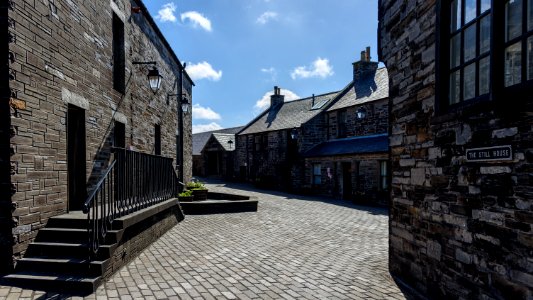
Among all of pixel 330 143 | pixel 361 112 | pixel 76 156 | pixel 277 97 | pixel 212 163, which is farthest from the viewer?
pixel 212 163

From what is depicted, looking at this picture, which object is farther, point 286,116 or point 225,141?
point 225,141

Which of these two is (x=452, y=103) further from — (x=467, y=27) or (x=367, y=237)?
(x=367, y=237)

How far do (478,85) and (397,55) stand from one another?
2.19 meters

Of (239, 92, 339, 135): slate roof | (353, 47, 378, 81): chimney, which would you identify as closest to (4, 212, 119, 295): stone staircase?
(239, 92, 339, 135): slate roof

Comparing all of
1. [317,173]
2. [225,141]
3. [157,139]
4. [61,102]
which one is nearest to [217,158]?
[225,141]

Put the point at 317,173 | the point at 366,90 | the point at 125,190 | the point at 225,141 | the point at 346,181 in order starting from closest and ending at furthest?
the point at 125,190
the point at 346,181
the point at 366,90
the point at 317,173
the point at 225,141

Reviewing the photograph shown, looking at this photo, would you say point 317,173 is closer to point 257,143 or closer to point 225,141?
point 257,143

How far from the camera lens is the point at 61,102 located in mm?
6332

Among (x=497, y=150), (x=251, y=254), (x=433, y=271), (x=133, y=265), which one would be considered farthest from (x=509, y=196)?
(x=133, y=265)

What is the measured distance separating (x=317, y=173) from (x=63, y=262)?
767 inches

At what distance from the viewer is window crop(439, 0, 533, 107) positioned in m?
3.27

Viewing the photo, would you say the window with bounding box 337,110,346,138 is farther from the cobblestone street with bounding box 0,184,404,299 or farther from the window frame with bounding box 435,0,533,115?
the window frame with bounding box 435,0,533,115

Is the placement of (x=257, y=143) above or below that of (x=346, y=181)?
above

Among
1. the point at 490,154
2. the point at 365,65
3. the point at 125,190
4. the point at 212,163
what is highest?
the point at 365,65
